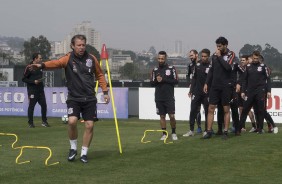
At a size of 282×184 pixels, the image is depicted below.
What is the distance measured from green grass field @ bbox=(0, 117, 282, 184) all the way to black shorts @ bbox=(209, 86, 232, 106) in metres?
0.83

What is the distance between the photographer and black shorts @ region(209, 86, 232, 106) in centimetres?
1223

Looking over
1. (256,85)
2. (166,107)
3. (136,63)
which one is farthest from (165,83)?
(136,63)

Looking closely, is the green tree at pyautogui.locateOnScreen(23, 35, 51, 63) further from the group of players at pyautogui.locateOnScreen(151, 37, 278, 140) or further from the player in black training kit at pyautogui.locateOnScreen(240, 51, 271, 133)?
the player in black training kit at pyautogui.locateOnScreen(240, 51, 271, 133)

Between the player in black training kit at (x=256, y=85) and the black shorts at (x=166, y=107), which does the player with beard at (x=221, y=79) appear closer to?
the black shorts at (x=166, y=107)

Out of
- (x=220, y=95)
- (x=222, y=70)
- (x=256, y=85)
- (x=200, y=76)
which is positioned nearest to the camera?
(x=222, y=70)

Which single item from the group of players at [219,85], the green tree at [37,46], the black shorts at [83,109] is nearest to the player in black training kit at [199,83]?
the group of players at [219,85]

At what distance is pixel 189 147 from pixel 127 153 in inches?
53.7

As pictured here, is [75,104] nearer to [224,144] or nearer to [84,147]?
[84,147]

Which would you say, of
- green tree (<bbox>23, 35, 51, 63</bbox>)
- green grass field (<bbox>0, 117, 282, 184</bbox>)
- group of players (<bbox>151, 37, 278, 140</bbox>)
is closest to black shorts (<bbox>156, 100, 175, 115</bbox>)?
group of players (<bbox>151, 37, 278, 140</bbox>)

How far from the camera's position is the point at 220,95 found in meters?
12.3

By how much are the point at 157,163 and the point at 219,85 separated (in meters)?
3.76

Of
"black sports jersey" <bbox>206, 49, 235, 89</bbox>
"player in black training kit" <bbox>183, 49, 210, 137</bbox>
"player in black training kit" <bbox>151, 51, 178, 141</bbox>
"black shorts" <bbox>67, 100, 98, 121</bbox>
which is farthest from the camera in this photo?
"player in black training kit" <bbox>183, 49, 210, 137</bbox>

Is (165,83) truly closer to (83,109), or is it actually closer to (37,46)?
(83,109)

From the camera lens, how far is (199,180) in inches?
300
